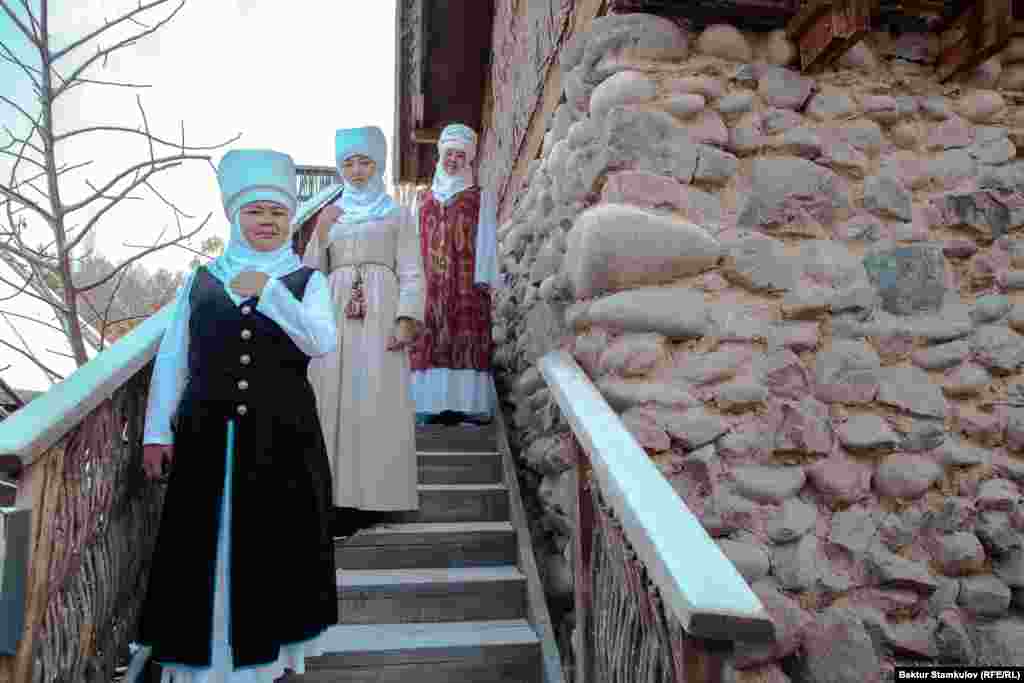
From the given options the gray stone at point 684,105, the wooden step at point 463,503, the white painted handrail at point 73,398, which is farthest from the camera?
→ the wooden step at point 463,503

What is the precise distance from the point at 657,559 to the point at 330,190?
4457 millimetres

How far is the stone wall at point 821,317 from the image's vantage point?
204 centimetres

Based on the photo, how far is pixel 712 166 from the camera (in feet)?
7.45

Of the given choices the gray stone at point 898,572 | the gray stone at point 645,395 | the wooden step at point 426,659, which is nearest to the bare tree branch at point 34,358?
the wooden step at point 426,659

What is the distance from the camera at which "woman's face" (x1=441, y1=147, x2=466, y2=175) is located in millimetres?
A: 4098

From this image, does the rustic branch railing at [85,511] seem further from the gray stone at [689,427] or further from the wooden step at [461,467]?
the gray stone at [689,427]

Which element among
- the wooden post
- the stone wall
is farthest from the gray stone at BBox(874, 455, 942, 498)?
the wooden post

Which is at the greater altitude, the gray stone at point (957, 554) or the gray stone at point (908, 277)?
the gray stone at point (908, 277)

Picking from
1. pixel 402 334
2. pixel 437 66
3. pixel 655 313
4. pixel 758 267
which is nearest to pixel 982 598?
pixel 758 267

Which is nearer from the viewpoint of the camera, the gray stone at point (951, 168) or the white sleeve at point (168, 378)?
the white sleeve at point (168, 378)

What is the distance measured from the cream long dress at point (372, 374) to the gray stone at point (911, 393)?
1700 mm

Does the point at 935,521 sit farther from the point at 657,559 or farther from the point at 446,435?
the point at 446,435

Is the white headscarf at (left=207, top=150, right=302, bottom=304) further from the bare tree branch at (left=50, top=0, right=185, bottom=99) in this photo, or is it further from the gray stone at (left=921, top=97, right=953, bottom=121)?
the gray stone at (left=921, top=97, right=953, bottom=121)

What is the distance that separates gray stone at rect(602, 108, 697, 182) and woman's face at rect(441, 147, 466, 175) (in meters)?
1.97
